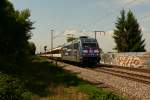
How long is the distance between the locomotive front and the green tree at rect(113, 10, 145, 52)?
3489 cm

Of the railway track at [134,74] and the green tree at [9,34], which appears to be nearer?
the railway track at [134,74]

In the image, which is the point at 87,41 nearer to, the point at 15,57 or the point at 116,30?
the point at 15,57

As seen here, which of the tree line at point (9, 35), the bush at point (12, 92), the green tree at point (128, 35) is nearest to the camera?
the bush at point (12, 92)

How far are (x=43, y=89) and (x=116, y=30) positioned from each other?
62.8 m

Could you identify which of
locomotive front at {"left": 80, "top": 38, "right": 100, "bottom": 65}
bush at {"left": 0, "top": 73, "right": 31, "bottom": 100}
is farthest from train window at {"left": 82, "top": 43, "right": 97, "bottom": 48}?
bush at {"left": 0, "top": 73, "right": 31, "bottom": 100}

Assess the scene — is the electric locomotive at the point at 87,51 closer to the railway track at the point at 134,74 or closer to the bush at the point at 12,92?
the railway track at the point at 134,74

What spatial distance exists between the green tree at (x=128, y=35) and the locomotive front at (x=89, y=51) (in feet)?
114

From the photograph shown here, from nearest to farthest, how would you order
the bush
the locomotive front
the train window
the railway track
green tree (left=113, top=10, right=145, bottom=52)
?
the bush < the railway track < the locomotive front < the train window < green tree (left=113, top=10, right=145, bottom=52)

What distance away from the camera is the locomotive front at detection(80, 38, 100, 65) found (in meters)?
38.9

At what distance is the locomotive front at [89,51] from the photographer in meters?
38.9

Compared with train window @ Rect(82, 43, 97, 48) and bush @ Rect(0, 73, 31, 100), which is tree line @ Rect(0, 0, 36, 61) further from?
bush @ Rect(0, 73, 31, 100)

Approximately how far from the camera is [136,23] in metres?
75.4

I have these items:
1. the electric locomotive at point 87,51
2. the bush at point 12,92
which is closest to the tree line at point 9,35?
the electric locomotive at point 87,51

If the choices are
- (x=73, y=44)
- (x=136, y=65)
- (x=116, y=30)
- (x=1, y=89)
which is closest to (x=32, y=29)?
(x=73, y=44)
